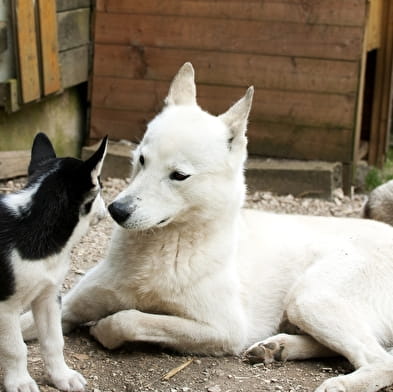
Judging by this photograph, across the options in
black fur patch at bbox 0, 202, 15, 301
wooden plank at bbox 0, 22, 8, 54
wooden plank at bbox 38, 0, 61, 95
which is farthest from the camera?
wooden plank at bbox 38, 0, 61, 95

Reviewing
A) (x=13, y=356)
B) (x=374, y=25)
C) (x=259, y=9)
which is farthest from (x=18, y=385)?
(x=374, y=25)

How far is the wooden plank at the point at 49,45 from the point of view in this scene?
6.91m

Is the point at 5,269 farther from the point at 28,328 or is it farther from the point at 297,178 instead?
the point at 297,178

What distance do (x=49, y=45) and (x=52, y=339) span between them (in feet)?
13.8

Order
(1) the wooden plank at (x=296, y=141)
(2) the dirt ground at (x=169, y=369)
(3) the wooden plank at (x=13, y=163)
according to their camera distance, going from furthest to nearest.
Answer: (1) the wooden plank at (x=296, y=141)
(3) the wooden plank at (x=13, y=163)
(2) the dirt ground at (x=169, y=369)

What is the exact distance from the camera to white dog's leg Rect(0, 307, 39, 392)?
10.5ft

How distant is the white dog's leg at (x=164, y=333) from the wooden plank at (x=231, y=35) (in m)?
3.98

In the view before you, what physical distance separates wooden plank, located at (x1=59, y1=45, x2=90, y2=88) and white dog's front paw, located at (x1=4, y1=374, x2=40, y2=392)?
4562mm

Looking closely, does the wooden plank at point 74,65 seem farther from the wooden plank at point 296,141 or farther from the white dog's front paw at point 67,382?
the white dog's front paw at point 67,382

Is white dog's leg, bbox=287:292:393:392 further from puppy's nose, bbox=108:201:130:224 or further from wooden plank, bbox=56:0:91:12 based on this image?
wooden plank, bbox=56:0:91:12

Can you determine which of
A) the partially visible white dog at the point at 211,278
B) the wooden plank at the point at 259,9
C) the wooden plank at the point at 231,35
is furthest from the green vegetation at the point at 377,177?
the partially visible white dog at the point at 211,278

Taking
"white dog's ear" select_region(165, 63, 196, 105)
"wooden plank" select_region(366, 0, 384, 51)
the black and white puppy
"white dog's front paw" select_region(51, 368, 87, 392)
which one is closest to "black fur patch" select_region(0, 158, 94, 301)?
the black and white puppy

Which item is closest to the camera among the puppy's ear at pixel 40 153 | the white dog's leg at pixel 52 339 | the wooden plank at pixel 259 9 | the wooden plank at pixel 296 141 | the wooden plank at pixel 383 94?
the white dog's leg at pixel 52 339

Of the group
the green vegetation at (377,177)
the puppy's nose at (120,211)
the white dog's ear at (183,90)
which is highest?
the white dog's ear at (183,90)
